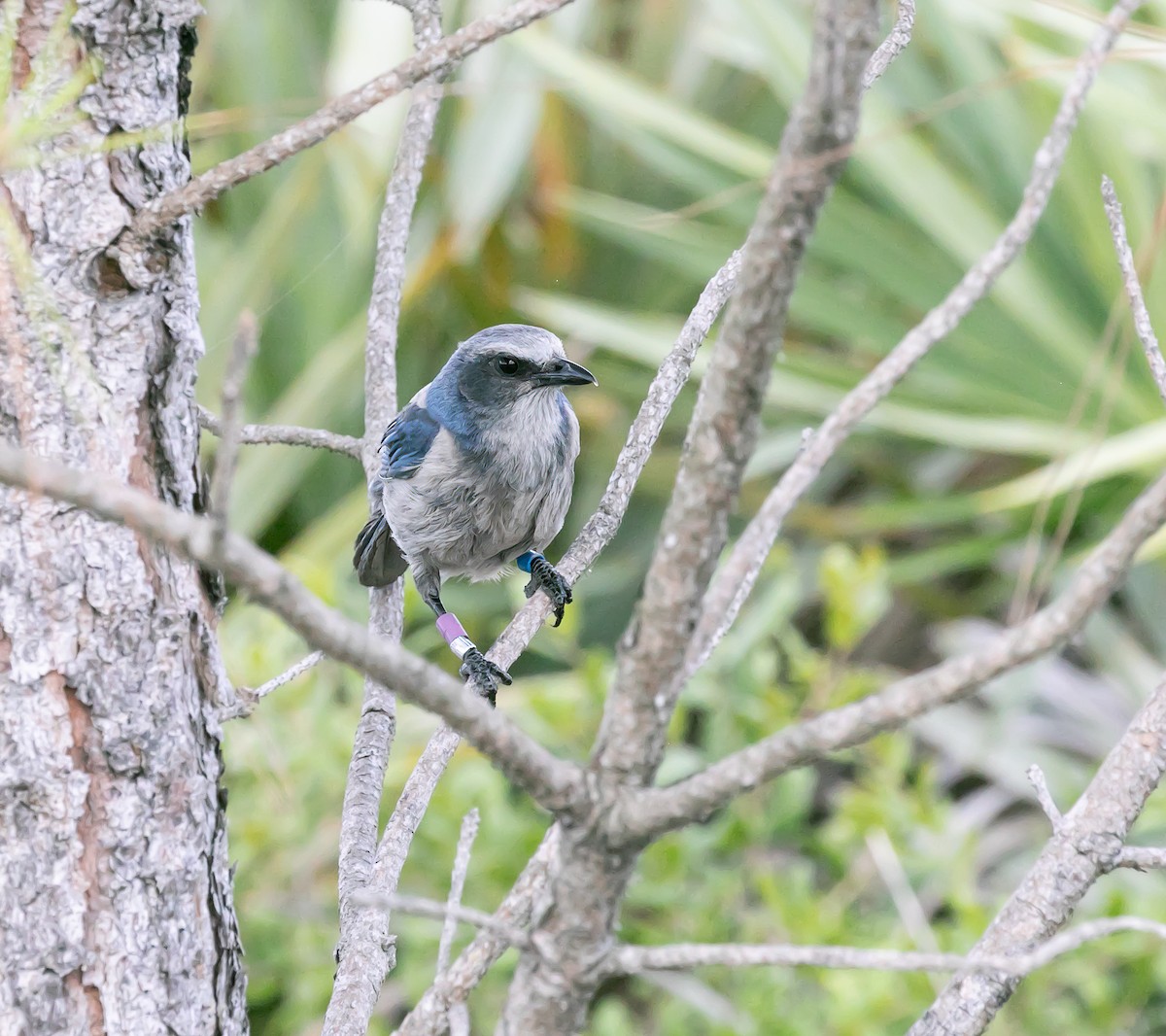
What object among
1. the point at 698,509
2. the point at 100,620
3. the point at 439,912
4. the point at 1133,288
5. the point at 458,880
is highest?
the point at 100,620

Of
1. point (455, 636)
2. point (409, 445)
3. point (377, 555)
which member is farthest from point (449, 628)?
point (409, 445)

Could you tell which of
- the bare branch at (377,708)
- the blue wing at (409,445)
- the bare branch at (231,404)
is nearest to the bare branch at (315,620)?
the bare branch at (231,404)

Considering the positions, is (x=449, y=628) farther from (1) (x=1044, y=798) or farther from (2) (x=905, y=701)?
(2) (x=905, y=701)

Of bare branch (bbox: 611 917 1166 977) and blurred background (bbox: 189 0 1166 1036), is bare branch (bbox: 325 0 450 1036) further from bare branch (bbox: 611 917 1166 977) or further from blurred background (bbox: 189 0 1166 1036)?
blurred background (bbox: 189 0 1166 1036)

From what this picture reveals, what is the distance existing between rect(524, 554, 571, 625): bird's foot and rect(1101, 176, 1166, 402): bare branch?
1505mm

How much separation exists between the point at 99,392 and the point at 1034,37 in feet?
15.3

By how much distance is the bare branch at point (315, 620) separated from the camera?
3.29 feet

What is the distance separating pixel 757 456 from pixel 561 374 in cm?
237

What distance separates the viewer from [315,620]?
3.51 feet

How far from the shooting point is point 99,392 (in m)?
1.81

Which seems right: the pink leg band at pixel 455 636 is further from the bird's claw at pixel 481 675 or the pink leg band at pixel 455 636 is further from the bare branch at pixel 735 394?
the bare branch at pixel 735 394

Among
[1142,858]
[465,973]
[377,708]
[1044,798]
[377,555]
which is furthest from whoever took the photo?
[377,555]

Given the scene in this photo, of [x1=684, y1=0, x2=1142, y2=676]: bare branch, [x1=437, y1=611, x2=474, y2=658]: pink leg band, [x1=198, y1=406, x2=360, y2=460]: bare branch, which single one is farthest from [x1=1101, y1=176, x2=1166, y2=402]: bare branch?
[x1=437, y1=611, x2=474, y2=658]: pink leg band

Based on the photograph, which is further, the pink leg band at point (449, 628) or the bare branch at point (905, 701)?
the pink leg band at point (449, 628)
